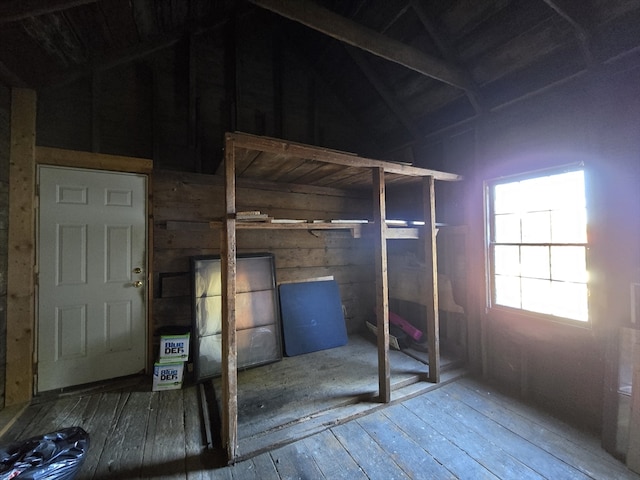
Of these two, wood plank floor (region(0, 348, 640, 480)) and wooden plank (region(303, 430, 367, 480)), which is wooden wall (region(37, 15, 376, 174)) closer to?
wood plank floor (region(0, 348, 640, 480))

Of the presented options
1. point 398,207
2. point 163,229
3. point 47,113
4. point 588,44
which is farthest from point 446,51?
point 47,113

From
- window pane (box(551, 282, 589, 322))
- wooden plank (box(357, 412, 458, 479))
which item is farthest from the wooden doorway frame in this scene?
window pane (box(551, 282, 589, 322))

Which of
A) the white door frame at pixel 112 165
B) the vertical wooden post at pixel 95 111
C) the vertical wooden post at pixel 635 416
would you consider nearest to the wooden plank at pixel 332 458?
the vertical wooden post at pixel 635 416

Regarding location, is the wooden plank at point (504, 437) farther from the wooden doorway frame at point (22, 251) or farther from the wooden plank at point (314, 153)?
the wooden doorway frame at point (22, 251)

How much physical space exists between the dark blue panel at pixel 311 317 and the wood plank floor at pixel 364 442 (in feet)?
3.65

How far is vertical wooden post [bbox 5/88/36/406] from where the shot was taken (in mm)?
2141

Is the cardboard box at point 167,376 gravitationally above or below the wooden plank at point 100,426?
above

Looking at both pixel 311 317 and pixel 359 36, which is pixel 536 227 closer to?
pixel 359 36

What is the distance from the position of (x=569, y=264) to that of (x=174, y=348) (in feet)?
11.4

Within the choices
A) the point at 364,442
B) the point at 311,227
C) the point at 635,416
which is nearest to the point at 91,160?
the point at 311,227

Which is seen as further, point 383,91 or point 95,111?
point 383,91

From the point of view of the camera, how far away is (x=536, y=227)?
7.72 feet

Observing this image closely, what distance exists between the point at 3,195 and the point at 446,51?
401 centimetres

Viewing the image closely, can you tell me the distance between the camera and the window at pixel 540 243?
209 centimetres
